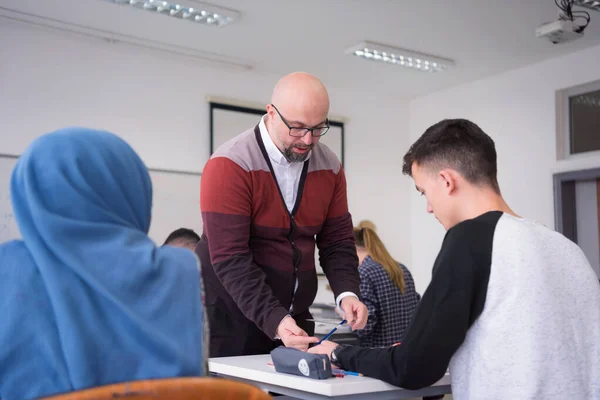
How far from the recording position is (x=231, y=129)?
20.2ft

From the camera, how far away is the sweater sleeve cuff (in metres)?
2.02

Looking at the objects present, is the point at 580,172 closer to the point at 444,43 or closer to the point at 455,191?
the point at 444,43

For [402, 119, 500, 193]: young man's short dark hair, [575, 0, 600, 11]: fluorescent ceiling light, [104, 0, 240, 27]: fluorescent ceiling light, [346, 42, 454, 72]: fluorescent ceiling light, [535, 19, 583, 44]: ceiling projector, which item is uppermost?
[104, 0, 240, 27]: fluorescent ceiling light

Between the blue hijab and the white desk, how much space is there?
60cm

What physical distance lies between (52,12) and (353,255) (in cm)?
351

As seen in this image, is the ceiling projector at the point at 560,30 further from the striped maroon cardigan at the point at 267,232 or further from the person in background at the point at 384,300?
the striped maroon cardigan at the point at 267,232

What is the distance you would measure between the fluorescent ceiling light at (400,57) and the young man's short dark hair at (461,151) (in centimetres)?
382

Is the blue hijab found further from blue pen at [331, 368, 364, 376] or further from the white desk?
blue pen at [331, 368, 364, 376]

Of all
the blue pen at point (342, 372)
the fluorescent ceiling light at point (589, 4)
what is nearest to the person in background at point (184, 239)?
the blue pen at point (342, 372)

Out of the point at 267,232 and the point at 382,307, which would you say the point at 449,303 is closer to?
the point at 267,232

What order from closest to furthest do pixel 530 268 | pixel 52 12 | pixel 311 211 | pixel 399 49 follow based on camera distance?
1. pixel 530 268
2. pixel 311 211
3. pixel 52 12
4. pixel 399 49

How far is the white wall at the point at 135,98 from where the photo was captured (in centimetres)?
512

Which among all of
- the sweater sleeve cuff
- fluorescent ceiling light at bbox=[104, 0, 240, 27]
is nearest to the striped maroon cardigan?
the sweater sleeve cuff

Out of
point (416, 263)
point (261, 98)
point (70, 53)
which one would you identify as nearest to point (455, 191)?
point (70, 53)
